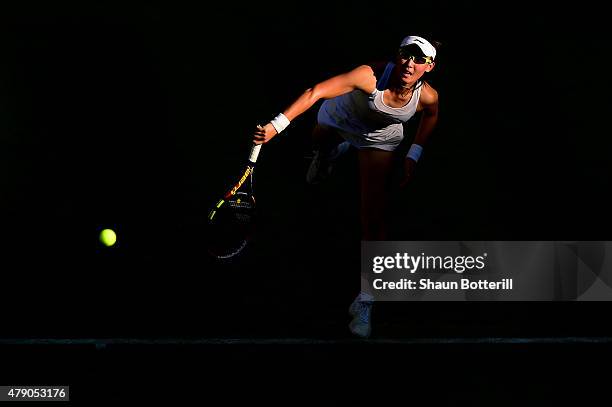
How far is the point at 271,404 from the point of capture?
4617 mm

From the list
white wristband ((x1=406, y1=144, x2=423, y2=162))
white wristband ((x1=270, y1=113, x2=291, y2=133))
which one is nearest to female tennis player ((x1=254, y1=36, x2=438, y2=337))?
white wristband ((x1=406, y1=144, x2=423, y2=162))

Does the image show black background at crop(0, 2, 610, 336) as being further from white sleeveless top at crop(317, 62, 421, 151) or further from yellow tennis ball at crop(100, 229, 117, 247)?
white sleeveless top at crop(317, 62, 421, 151)

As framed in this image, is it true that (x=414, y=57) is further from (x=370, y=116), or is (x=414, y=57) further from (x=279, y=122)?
(x=279, y=122)

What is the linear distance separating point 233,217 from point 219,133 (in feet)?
5.39

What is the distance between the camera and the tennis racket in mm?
5223

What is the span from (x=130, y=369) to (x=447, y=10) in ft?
10.5

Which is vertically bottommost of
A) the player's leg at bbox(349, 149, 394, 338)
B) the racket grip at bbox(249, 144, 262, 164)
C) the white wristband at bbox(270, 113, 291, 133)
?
the racket grip at bbox(249, 144, 262, 164)

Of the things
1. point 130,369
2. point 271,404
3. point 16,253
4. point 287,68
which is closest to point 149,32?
point 287,68

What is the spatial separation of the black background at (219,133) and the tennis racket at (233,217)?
4.06ft

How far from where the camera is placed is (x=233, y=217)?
533cm

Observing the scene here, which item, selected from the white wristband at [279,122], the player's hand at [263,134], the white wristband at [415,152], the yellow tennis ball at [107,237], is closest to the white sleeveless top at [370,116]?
the white wristband at [415,152]

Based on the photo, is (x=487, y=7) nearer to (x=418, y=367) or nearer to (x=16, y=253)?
(x=418, y=367)

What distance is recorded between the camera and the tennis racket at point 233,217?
5.22 m

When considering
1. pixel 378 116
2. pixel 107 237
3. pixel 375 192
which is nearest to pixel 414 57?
pixel 378 116
